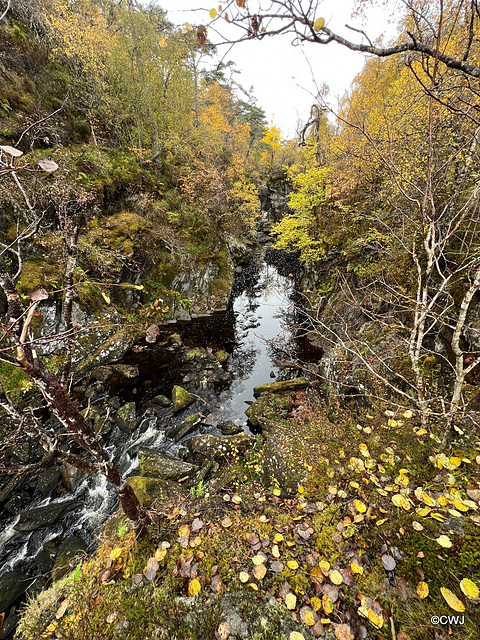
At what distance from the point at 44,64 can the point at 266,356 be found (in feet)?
59.0

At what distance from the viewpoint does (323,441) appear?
473 centimetres

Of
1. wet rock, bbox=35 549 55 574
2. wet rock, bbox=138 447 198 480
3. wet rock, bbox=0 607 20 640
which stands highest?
wet rock, bbox=138 447 198 480

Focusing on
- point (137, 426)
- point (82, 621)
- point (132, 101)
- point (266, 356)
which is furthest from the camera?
point (132, 101)

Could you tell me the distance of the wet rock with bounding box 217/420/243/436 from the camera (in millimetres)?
6963

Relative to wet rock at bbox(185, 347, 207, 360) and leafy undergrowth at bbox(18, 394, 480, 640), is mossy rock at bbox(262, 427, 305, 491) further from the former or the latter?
wet rock at bbox(185, 347, 207, 360)

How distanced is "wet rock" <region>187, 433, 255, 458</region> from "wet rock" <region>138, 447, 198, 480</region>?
0.53 m

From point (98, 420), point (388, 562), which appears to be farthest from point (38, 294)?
point (98, 420)

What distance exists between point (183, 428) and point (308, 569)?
17.3ft

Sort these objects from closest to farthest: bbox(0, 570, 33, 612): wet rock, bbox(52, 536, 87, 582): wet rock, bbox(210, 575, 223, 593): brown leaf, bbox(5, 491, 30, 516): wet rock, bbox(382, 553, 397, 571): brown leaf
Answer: bbox(382, 553, 397, 571): brown leaf, bbox(210, 575, 223, 593): brown leaf, bbox(0, 570, 33, 612): wet rock, bbox(52, 536, 87, 582): wet rock, bbox(5, 491, 30, 516): wet rock

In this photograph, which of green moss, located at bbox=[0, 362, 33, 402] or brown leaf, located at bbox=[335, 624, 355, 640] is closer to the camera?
brown leaf, located at bbox=[335, 624, 355, 640]

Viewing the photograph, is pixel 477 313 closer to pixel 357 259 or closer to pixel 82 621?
pixel 357 259

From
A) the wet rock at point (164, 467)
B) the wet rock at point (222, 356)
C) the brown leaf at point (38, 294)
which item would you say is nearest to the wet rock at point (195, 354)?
the wet rock at point (222, 356)

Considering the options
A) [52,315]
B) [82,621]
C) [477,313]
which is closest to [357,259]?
[477,313]
